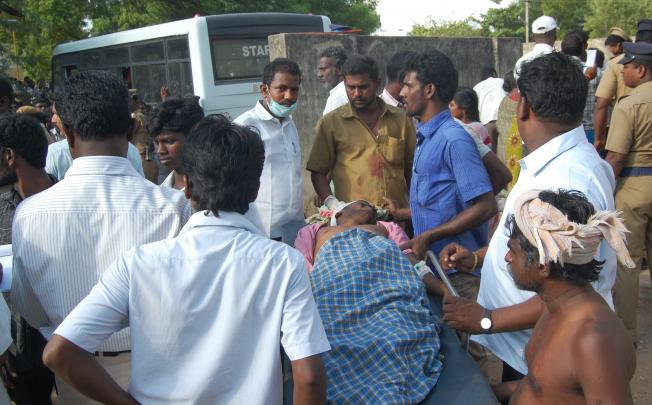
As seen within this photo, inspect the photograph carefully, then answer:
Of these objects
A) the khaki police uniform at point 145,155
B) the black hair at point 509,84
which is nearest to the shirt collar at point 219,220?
the khaki police uniform at point 145,155

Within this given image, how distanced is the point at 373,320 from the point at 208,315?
1222 mm

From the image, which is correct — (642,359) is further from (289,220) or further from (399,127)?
(289,220)

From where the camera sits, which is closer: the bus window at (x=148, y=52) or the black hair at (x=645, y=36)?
the black hair at (x=645, y=36)

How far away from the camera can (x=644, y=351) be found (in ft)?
15.3

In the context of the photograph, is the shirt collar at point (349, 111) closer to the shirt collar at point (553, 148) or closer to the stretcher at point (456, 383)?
the stretcher at point (456, 383)

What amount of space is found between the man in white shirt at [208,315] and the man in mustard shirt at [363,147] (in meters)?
2.38

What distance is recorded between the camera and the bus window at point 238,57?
12258mm

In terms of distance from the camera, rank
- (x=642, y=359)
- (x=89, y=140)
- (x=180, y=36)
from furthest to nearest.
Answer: (x=180, y=36) → (x=642, y=359) → (x=89, y=140)

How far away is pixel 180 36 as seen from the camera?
1245cm

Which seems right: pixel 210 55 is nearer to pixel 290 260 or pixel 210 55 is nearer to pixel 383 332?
pixel 383 332

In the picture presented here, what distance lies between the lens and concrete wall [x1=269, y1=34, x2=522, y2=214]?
7426 millimetres

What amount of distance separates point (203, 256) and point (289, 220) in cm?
246

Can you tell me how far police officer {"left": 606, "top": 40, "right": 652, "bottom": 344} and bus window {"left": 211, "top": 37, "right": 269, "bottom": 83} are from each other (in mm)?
8551

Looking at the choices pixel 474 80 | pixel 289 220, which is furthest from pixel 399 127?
pixel 474 80
